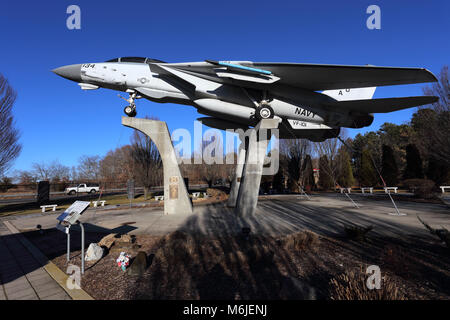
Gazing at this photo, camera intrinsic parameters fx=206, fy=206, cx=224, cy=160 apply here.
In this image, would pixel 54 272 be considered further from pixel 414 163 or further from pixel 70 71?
pixel 414 163

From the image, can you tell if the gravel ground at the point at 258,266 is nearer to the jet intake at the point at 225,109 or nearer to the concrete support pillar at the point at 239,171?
the jet intake at the point at 225,109

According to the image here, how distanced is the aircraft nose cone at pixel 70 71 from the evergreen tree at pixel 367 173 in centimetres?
3672

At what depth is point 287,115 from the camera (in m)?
11.6

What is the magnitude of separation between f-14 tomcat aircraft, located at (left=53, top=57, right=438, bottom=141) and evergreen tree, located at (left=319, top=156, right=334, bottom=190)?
64.6 feet

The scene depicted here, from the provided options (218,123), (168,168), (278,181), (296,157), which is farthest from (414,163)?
(168,168)

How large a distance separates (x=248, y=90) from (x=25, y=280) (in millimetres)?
10784

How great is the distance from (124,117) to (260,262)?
35.9ft

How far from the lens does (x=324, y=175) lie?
105 ft

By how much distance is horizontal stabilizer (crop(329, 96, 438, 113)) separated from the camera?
1010 cm

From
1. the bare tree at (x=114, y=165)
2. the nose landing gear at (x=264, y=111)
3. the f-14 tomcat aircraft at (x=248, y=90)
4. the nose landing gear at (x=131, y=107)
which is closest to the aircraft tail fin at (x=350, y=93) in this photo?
the f-14 tomcat aircraft at (x=248, y=90)

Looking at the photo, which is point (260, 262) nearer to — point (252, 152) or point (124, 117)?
point (252, 152)

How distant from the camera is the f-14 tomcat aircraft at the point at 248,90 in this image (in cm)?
996

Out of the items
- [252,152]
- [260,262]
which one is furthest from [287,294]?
[252,152]
